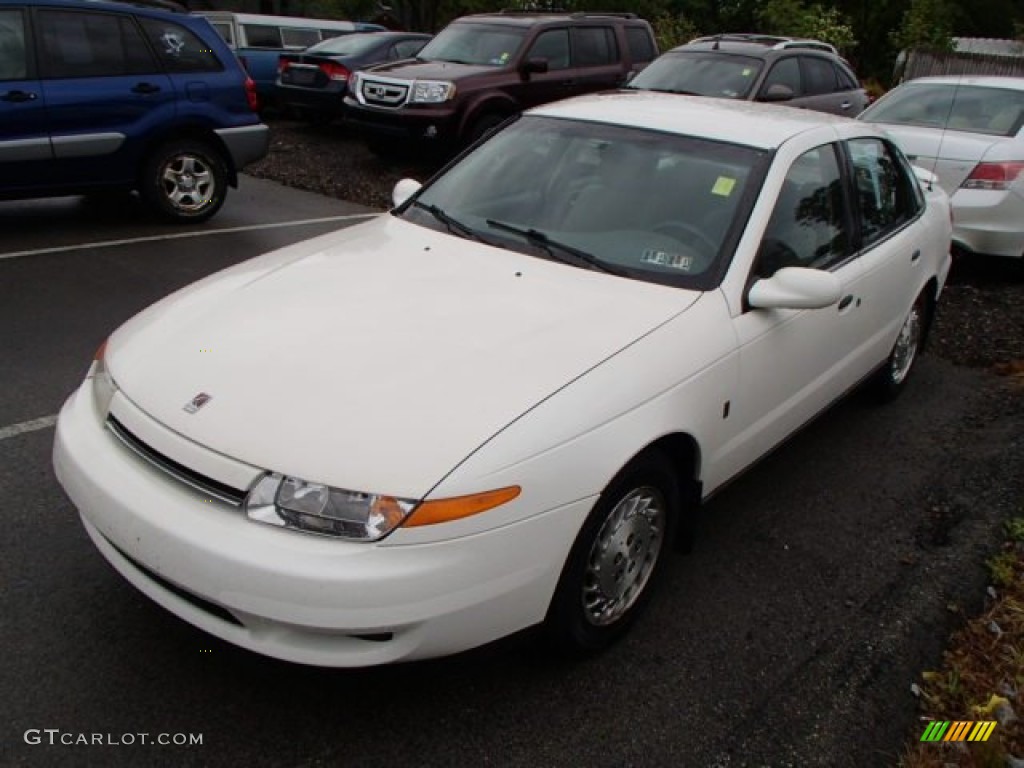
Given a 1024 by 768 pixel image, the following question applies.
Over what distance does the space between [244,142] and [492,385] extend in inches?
257

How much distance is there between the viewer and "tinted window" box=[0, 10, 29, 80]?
22.4ft

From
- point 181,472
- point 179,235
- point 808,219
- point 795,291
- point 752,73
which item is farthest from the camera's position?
point 752,73

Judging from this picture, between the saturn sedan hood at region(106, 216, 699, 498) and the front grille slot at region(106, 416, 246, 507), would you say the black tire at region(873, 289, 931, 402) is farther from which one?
the front grille slot at region(106, 416, 246, 507)

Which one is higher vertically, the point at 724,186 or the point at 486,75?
the point at 724,186

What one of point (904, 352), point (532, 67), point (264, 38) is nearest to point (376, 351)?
point (904, 352)

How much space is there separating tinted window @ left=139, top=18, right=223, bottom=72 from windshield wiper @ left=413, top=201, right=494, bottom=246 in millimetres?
4846

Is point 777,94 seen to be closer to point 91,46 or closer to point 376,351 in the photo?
point 91,46

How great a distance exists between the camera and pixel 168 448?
97.9 inches

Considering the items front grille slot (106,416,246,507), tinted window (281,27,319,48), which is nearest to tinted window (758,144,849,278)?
front grille slot (106,416,246,507)

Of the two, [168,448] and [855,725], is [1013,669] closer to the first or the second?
[855,725]

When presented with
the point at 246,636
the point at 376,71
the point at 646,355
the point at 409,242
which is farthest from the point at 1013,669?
the point at 376,71

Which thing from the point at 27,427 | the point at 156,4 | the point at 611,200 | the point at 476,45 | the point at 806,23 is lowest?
the point at 27,427

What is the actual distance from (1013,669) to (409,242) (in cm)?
269

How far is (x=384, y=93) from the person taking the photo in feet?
34.2
